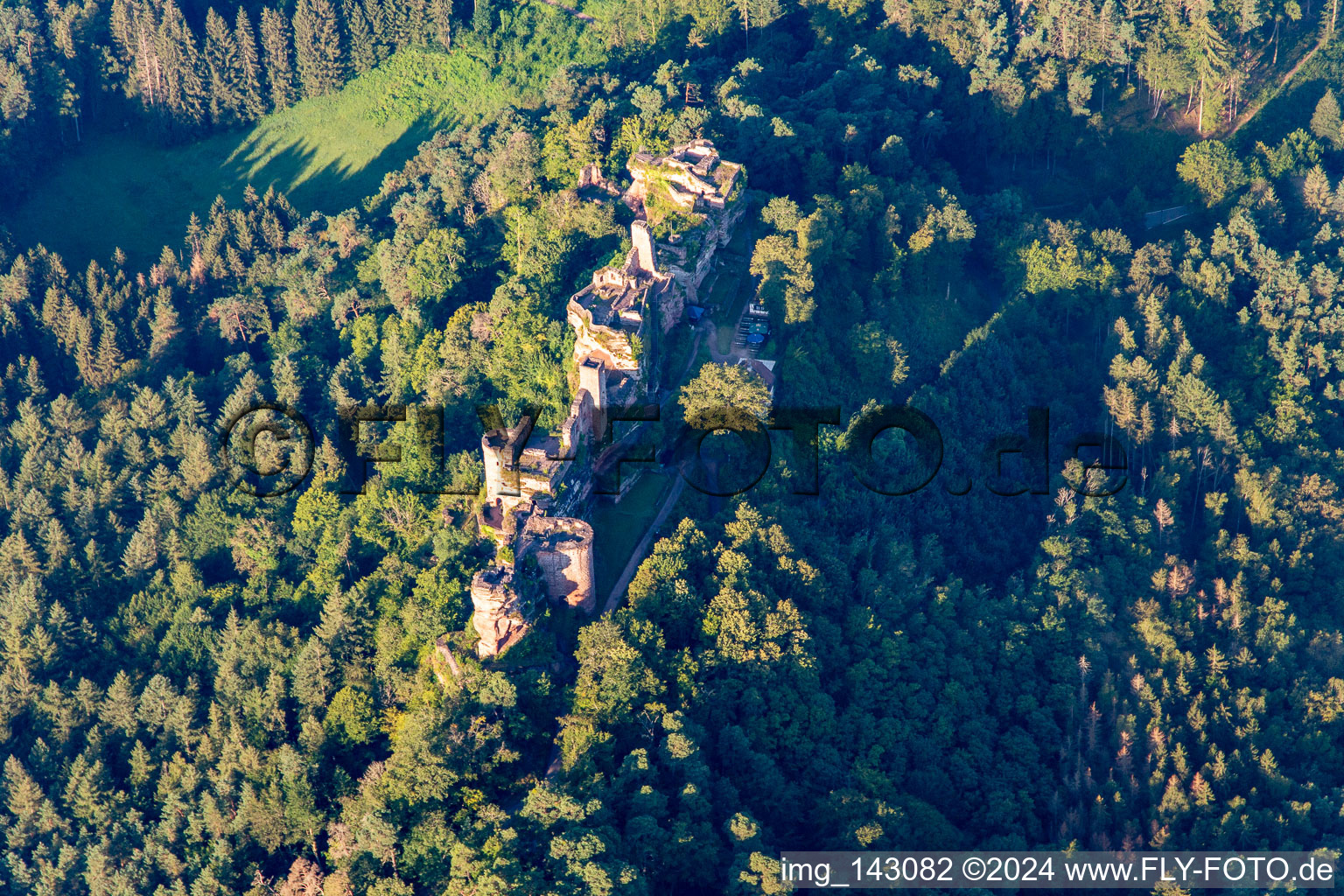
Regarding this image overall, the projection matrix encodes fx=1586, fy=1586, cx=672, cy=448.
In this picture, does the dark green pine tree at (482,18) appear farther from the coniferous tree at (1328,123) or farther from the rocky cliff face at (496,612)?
the rocky cliff face at (496,612)

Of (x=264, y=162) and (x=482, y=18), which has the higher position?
(x=482, y=18)

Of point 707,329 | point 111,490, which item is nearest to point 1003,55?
point 707,329

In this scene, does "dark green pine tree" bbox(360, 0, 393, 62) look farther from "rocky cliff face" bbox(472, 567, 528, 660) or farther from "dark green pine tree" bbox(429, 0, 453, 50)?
"rocky cliff face" bbox(472, 567, 528, 660)

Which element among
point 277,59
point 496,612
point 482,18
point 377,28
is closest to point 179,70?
point 277,59

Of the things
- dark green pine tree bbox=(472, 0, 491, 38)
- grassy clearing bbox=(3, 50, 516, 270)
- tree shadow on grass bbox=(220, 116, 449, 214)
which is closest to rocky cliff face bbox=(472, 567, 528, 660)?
tree shadow on grass bbox=(220, 116, 449, 214)

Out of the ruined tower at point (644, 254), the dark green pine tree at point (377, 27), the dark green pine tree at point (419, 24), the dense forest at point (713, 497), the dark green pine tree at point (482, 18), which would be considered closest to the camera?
the dense forest at point (713, 497)

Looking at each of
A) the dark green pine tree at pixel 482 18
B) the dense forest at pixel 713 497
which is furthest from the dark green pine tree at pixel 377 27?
the dark green pine tree at pixel 482 18

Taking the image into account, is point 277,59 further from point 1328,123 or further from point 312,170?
point 1328,123
